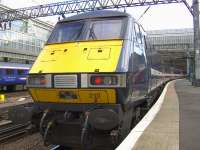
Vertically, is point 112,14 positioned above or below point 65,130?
above

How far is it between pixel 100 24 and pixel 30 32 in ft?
202

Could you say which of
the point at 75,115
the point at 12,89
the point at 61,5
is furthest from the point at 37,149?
the point at 12,89

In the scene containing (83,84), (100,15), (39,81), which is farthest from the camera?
(100,15)

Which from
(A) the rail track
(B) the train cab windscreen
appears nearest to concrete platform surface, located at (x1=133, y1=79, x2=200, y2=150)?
(B) the train cab windscreen

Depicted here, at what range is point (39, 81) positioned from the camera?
7.82m

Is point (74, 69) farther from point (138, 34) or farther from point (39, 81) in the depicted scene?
point (138, 34)

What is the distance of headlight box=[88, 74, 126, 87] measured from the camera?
7113mm

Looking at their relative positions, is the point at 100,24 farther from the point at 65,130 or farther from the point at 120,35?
the point at 65,130

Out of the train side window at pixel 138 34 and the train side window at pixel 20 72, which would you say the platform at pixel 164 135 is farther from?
the train side window at pixel 20 72

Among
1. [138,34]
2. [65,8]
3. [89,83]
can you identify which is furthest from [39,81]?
[65,8]

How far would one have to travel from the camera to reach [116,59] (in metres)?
7.38

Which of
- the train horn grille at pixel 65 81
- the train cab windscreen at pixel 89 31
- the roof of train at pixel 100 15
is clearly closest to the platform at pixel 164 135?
the train horn grille at pixel 65 81

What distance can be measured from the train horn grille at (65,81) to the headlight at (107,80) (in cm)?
33

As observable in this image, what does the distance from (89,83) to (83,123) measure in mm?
765
